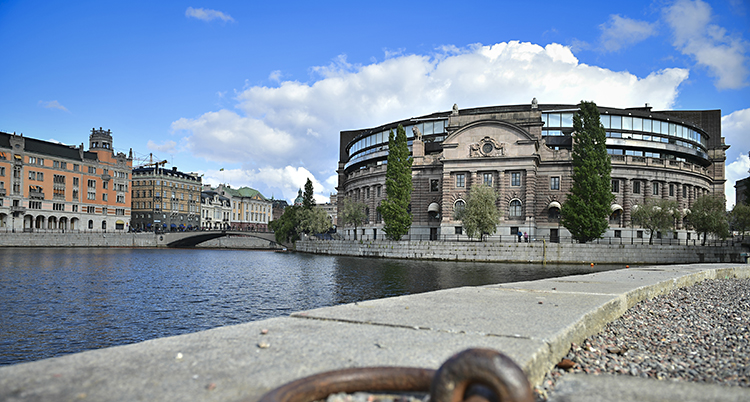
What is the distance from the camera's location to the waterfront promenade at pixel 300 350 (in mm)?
3326

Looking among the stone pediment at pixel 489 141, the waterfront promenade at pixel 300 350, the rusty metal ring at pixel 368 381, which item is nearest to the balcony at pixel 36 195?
the stone pediment at pixel 489 141

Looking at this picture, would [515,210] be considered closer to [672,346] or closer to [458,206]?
[458,206]

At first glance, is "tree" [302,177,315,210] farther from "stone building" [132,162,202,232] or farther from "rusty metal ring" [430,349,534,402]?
"rusty metal ring" [430,349,534,402]

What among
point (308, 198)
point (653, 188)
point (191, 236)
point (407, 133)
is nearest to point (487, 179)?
point (407, 133)

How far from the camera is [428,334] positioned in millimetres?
5227

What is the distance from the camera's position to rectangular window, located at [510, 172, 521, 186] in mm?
64812

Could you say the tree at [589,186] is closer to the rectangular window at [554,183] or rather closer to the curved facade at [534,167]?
the curved facade at [534,167]

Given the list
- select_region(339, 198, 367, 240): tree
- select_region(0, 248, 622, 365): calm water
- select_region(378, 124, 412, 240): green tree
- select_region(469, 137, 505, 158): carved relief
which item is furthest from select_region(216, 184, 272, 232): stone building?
select_region(0, 248, 622, 365): calm water

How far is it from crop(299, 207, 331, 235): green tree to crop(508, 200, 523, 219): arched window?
34186mm

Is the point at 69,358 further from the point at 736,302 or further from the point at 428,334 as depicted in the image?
the point at 736,302

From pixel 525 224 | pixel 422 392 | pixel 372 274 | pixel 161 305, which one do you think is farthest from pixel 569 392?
pixel 525 224

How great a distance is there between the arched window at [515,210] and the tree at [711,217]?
802 inches

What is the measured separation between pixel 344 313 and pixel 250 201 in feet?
618

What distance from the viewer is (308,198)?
91.2 metres
